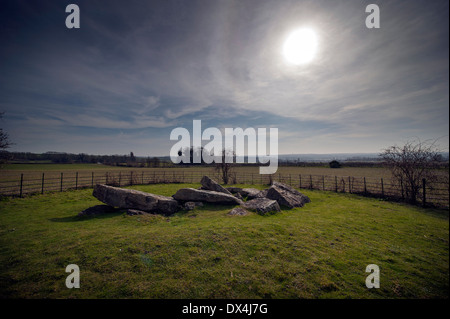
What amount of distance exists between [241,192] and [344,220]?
7139 mm

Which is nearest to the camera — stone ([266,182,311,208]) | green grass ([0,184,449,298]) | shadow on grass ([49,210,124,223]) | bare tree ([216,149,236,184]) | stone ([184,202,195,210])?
green grass ([0,184,449,298])

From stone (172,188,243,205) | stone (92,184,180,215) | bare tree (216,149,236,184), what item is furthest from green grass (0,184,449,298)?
bare tree (216,149,236,184)

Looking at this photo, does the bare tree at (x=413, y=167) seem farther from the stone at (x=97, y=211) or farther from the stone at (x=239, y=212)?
the stone at (x=97, y=211)

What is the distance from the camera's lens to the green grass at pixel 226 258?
3666 mm

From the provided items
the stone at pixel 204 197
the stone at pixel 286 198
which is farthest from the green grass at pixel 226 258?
the stone at pixel 204 197

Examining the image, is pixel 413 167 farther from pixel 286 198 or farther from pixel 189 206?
pixel 189 206

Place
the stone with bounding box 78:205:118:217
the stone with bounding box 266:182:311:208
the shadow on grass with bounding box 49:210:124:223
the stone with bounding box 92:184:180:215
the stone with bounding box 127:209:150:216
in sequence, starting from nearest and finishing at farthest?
1. the shadow on grass with bounding box 49:210:124:223
2. the stone with bounding box 127:209:150:216
3. the stone with bounding box 78:205:118:217
4. the stone with bounding box 92:184:180:215
5. the stone with bounding box 266:182:311:208

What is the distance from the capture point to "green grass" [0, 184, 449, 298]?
367 cm

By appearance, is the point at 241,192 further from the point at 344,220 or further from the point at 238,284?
the point at 238,284

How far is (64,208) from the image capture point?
424 inches

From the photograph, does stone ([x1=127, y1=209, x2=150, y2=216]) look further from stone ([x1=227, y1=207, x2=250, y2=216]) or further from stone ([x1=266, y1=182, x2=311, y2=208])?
stone ([x1=266, y1=182, x2=311, y2=208])

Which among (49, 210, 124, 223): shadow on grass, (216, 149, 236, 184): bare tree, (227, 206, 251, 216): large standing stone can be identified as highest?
(216, 149, 236, 184): bare tree

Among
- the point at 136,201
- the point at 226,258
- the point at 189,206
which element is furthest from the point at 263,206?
the point at 136,201
